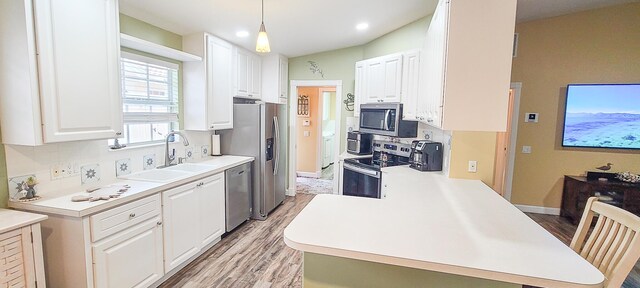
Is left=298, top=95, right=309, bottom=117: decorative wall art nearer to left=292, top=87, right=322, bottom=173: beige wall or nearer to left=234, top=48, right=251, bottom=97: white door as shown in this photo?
left=292, top=87, right=322, bottom=173: beige wall

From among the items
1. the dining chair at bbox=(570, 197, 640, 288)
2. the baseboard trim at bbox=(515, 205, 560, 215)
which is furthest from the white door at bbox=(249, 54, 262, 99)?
the baseboard trim at bbox=(515, 205, 560, 215)

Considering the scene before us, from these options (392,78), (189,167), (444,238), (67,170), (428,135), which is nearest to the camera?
(444,238)

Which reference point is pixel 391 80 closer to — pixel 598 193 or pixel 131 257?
pixel 598 193

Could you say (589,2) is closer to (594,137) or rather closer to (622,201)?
(594,137)

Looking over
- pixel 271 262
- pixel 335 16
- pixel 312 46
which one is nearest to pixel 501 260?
pixel 271 262

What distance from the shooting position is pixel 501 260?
1.19m

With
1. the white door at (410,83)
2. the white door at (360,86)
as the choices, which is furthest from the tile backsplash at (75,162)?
the white door at (410,83)

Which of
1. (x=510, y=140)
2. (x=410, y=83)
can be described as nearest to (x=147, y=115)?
(x=410, y=83)

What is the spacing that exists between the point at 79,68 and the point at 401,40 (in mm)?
3402

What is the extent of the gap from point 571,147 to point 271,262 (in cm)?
437

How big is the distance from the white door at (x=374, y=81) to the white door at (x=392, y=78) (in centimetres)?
6

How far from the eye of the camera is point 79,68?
78.7 inches

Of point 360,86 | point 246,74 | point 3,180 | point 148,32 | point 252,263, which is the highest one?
point 148,32

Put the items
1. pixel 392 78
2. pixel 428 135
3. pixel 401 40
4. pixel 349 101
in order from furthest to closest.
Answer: pixel 349 101 → pixel 401 40 → pixel 392 78 → pixel 428 135
